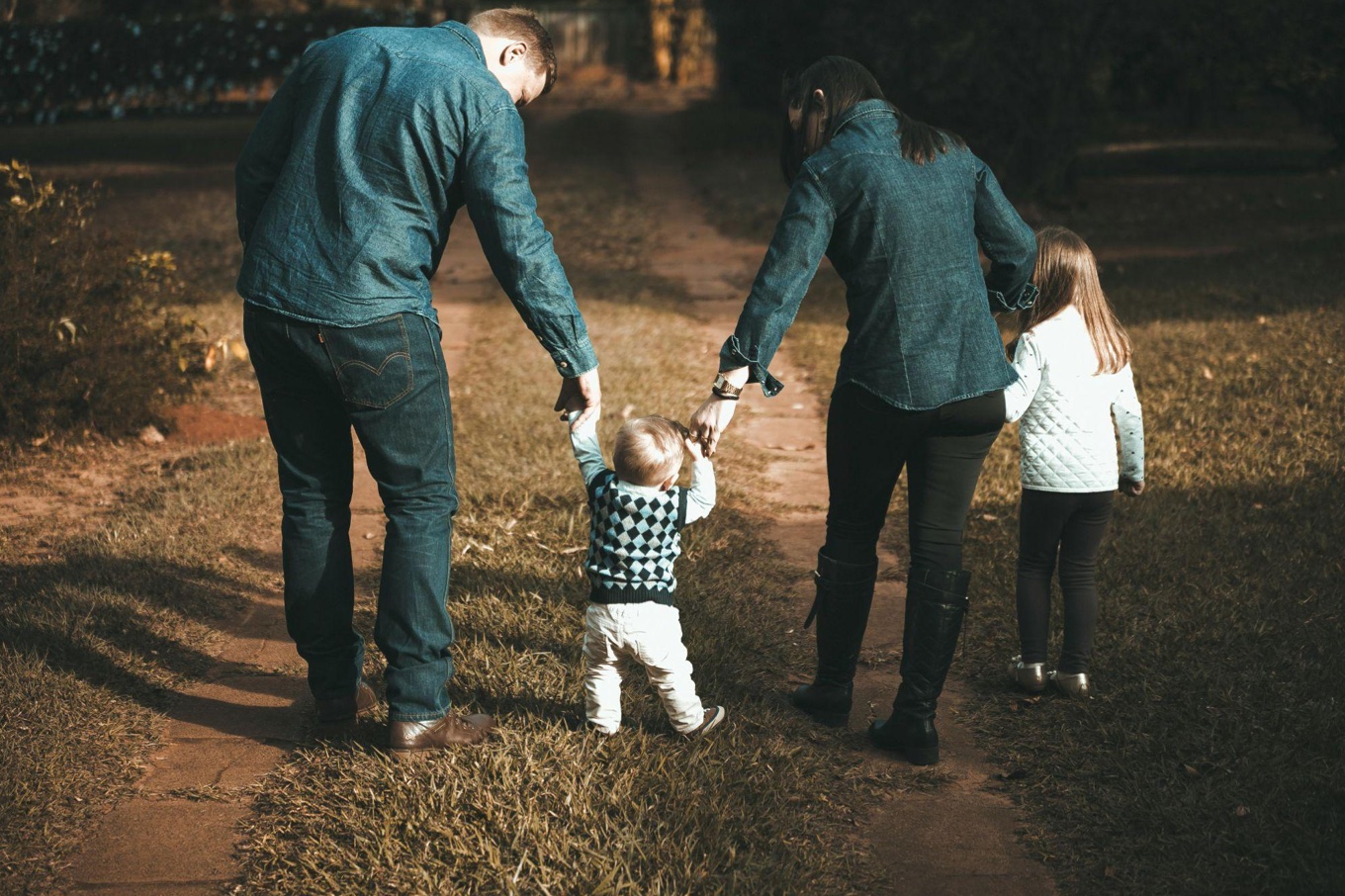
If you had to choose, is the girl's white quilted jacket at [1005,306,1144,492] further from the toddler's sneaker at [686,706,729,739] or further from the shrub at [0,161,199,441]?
the shrub at [0,161,199,441]

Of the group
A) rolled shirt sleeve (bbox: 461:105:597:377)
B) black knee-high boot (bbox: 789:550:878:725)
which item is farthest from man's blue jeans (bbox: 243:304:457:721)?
black knee-high boot (bbox: 789:550:878:725)

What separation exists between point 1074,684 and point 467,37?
2512mm

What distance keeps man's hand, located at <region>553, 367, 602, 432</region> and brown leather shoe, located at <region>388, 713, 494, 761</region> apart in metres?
0.86

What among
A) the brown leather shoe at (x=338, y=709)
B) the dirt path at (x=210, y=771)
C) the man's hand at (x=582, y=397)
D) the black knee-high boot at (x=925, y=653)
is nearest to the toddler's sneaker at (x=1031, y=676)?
the black knee-high boot at (x=925, y=653)

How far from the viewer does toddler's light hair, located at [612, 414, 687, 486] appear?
9.72 feet

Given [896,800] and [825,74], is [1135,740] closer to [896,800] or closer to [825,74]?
[896,800]

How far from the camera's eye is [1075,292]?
353cm

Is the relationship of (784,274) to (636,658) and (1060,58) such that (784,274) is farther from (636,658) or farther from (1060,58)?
(1060,58)

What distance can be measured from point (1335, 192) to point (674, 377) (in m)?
11.0

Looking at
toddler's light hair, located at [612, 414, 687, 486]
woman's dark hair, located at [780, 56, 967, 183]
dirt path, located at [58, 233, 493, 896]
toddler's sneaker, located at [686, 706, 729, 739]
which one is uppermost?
woman's dark hair, located at [780, 56, 967, 183]

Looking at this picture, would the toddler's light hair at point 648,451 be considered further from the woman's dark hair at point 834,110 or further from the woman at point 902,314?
the woman's dark hair at point 834,110

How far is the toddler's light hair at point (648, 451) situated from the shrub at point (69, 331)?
4059 mm

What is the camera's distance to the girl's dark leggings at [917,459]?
120 inches

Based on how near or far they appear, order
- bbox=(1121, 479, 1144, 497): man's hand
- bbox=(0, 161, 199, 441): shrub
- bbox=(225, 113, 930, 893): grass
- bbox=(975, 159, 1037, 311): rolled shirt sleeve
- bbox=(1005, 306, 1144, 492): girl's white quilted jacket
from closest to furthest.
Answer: bbox=(225, 113, 930, 893): grass, bbox=(975, 159, 1037, 311): rolled shirt sleeve, bbox=(1005, 306, 1144, 492): girl's white quilted jacket, bbox=(1121, 479, 1144, 497): man's hand, bbox=(0, 161, 199, 441): shrub
